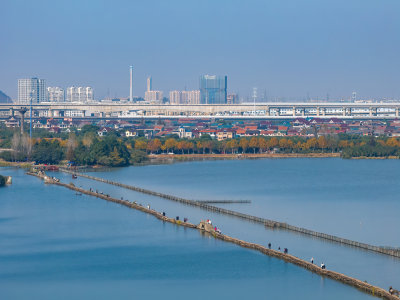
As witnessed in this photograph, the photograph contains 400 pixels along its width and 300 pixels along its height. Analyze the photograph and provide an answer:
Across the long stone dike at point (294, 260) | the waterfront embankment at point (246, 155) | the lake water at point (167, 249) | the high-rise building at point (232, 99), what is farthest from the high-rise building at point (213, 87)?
the long stone dike at point (294, 260)

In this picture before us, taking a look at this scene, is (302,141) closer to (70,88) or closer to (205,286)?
(205,286)

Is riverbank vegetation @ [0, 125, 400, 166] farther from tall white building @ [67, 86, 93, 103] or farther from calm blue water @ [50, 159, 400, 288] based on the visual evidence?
tall white building @ [67, 86, 93, 103]

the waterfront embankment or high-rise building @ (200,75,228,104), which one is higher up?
high-rise building @ (200,75,228,104)

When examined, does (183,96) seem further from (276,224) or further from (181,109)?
(276,224)

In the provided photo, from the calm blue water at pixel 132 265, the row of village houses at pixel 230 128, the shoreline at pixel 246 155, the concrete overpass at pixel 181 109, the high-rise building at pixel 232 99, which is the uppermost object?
the high-rise building at pixel 232 99

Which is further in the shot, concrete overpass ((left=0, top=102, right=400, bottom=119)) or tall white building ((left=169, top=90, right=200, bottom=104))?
tall white building ((left=169, top=90, right=200, bottom=104))

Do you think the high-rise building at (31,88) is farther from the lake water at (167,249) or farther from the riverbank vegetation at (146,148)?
the lake water at (167,249)

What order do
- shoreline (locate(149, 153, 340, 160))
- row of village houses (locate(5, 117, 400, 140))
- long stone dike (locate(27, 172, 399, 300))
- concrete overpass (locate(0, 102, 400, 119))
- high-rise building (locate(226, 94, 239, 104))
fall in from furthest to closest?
high-rise building (locate(226, 94, 239, 104))
concrete overpass (locate(0, 102, 400, 119))
row of village houses (locate(5, 117, 400, 140))
shoreline (locate(149, 153, 340, 160))
long stone dike (locate(27, 172, 399, 300))

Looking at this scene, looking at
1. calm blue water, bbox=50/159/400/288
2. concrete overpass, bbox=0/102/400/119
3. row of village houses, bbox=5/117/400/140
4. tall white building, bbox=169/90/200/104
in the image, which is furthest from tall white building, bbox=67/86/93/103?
calm blue water, bbox=50/159/400/288
